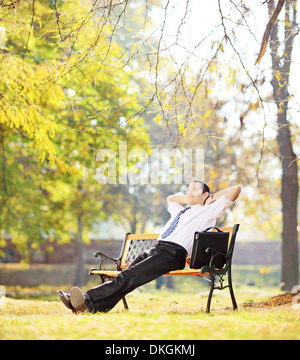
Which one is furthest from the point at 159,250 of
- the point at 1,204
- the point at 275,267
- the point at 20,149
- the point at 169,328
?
the point at 275,267

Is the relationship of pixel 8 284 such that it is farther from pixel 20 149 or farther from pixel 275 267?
pixel 275 267

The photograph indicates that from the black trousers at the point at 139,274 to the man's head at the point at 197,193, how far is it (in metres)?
0.63

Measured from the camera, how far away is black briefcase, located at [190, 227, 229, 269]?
5.57 m

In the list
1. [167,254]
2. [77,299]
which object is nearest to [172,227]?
[167,254]

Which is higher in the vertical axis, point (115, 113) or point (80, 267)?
point (115, 113)

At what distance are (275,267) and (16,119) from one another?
1092 inches

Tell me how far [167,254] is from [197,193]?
0.83 m

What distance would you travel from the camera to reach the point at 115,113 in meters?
11.9

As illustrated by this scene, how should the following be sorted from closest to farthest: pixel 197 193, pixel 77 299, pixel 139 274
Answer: pixel 77 299 < pixel 139 274 < pixel 197 193

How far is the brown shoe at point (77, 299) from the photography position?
527 centimetres

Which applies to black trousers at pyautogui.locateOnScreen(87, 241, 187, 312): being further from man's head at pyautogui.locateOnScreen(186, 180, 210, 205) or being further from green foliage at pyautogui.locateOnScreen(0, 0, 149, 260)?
green foliage at pyautogui.locateOnScreen(0, 0, 149, 260)

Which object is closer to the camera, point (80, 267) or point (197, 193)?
point (197, 193)

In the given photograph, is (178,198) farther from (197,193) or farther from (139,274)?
(139,274)

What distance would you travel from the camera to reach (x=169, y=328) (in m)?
4.17
